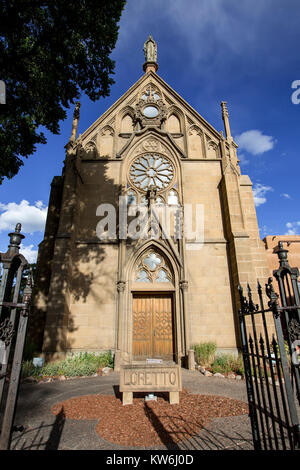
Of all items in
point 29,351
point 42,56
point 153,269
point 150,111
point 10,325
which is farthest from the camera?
point 150,111

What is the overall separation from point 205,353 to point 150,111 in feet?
43.6

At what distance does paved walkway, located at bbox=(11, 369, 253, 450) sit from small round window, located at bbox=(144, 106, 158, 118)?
13928mm

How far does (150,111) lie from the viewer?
15070 millimetres

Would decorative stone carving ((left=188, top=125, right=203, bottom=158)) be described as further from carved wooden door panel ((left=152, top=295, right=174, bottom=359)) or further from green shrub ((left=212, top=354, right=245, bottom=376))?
green shrub ((left=212, top=354, right=245, bottom=376))

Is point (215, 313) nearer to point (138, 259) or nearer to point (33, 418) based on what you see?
point (138, 259)

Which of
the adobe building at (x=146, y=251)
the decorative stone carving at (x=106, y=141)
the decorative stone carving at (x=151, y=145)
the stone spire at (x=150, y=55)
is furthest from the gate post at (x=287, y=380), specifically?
the stone spire at (x=150, y=55)

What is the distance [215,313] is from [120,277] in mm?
4420

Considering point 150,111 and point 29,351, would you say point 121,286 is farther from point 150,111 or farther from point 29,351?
point 150,111

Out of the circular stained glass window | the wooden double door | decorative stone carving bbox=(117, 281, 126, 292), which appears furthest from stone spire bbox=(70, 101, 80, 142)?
the wooden double door

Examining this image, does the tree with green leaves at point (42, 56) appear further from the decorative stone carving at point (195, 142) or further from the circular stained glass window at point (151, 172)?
the decorative stone carving at point (195, 142)

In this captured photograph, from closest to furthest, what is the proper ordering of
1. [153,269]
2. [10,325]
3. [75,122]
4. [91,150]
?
[10,325] < [153,269] < [91,150] < [75,122]

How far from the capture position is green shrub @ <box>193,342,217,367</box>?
9625mm

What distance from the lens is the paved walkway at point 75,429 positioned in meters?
3.54

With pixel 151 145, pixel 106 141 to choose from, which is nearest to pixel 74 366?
pixel 106 141
